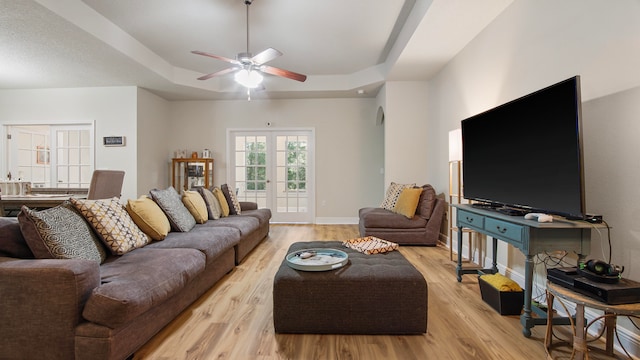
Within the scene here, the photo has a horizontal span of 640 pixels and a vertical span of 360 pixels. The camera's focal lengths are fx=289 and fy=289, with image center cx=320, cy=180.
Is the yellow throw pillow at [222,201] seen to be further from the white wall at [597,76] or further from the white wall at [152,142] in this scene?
the white wall at [597,76]

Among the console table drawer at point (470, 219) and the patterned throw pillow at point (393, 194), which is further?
the patterned throw pillow at point (393, 194)

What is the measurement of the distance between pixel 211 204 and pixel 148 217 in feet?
4.34

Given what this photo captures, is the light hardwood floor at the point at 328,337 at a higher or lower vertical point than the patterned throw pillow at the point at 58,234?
lower

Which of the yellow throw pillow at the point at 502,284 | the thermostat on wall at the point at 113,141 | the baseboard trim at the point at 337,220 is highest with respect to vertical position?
the thermostat on wall at the point at 113,141

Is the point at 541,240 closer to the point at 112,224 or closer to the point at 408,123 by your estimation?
the point at 112,224

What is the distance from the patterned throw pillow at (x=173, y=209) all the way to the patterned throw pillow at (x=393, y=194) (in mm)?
3003

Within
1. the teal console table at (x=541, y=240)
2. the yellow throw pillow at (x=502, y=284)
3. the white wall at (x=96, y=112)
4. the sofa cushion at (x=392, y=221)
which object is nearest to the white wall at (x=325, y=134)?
the white wall at (x=96, y=112)

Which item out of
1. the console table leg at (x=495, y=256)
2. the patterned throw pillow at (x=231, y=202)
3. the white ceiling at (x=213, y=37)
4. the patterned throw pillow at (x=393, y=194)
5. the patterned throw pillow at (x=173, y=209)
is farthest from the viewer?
the patterned throw pillow at (x=393, y=194)

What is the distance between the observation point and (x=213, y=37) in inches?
158

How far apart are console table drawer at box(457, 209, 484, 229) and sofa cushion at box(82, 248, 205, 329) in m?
2.30

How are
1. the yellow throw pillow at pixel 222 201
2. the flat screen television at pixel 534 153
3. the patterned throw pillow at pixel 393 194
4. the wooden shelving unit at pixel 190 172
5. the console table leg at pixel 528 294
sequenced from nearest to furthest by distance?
1. the flat screen television at pixel 534 153
2. the console table leg at pixel 528 294
3. the yellow throw pillow at pixel 222 201
4. the patterned throw pillow at pixel 393 194
5. the wooden shelving unit at pixel 190 172

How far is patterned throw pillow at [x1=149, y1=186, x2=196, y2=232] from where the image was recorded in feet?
9.39

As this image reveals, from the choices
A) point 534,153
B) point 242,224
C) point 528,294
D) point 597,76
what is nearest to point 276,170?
point 242,224

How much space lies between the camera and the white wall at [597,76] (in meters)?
1.65
